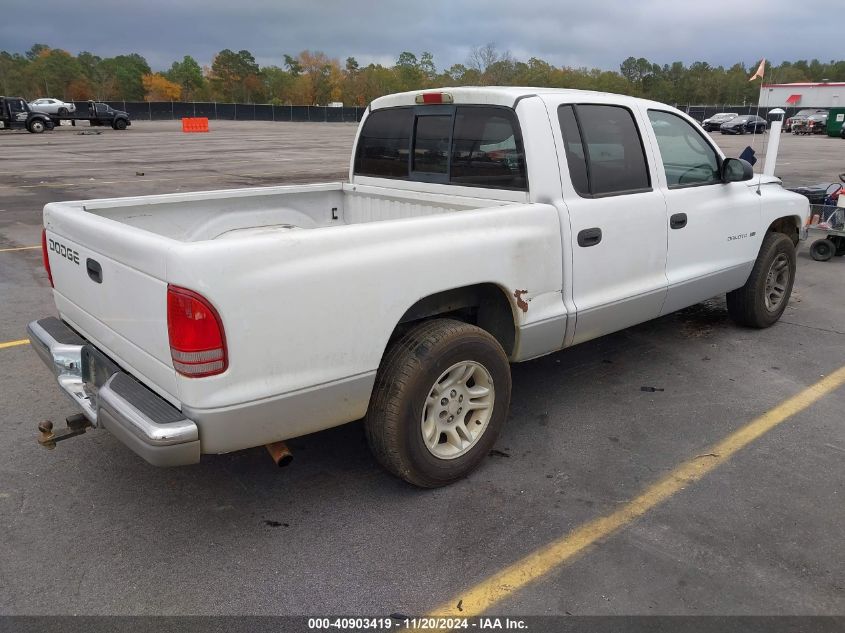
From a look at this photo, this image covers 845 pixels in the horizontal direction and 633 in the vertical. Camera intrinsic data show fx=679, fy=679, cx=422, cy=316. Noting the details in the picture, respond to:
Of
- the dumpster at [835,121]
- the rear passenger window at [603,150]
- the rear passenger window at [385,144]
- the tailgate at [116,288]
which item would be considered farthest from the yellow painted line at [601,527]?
the dumpster at [835,121]

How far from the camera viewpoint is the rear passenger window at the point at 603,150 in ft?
12.6

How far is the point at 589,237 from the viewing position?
3781 mm

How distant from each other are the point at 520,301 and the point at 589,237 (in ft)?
2.03

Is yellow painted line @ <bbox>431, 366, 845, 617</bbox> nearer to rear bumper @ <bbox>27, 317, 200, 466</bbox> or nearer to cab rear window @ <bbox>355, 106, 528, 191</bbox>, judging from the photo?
rear bumper @ <bbox>27, 317, 200, 466</bbox>

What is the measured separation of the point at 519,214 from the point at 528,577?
1714 mm

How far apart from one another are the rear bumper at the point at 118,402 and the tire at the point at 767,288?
4.59 m

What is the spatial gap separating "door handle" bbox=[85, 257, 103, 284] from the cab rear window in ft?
6.75

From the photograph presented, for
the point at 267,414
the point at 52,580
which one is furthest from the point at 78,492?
the point at 267,414

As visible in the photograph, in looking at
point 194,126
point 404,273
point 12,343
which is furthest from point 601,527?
point 194,126

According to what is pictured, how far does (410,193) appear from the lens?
14.3ft

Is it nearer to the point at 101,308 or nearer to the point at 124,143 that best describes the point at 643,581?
the point at 101,308

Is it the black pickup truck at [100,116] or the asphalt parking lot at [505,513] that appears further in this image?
the black pickup truck at [100,116]

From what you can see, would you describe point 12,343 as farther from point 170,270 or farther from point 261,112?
point 261,112

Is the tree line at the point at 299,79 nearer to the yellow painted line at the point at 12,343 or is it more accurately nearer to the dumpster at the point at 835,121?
the dumpster at the point at 835,121
